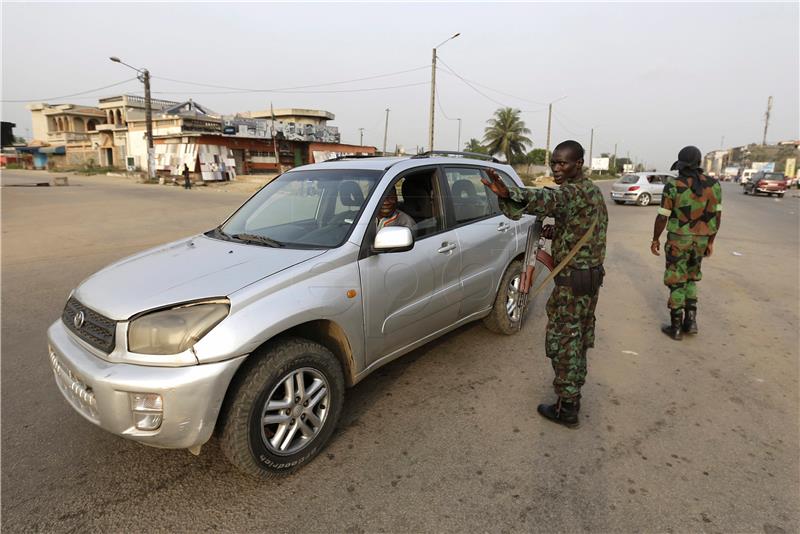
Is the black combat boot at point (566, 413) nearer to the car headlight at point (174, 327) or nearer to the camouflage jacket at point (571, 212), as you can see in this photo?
the camouflage jacket at point (571, 212)

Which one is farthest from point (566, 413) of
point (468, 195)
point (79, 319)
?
point (79, 319)

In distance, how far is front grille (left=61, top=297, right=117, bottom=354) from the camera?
2268 millimetres

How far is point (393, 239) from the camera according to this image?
2783mm

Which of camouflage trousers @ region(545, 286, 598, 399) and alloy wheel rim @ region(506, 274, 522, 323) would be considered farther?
alloy wheel rim @ region(506, 274, 522, 323)

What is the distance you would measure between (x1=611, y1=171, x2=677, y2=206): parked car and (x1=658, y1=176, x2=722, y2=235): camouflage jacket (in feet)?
60.6

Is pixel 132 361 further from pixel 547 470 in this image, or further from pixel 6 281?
pixel 6 281

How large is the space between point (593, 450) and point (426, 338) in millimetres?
1308

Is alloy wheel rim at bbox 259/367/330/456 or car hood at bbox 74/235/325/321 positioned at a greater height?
car hood at bbox 74/235/325/321

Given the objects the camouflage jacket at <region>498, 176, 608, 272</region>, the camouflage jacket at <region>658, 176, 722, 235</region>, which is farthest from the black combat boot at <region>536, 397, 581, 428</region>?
the camouflage jacket at <region>658, 176, 722, 235</region>

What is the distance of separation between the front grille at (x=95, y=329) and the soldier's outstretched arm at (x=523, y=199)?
2038 mm

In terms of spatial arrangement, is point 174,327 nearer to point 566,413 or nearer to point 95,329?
point 95,329

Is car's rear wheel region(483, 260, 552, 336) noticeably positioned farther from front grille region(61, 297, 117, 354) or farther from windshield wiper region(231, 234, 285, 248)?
front grille region(61, 297, 117, 354)

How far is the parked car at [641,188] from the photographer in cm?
2097

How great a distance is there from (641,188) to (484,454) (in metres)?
21.4
